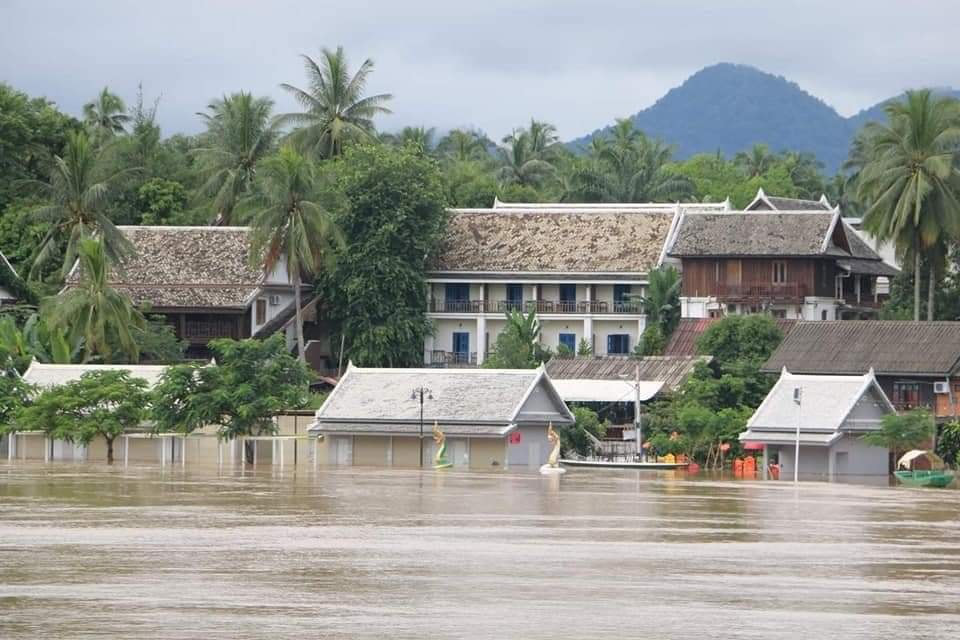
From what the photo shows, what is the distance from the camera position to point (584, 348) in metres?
89.2

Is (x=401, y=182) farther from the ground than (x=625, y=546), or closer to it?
farther from the ground

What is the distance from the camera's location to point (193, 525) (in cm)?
4388

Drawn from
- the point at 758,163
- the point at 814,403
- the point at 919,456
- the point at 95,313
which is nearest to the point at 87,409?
the point at 95,313

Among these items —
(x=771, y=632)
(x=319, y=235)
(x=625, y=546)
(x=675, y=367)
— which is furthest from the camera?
(x=319, y=235)

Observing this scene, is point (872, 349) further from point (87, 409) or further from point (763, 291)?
point (87, 409)

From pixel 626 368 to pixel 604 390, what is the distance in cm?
239

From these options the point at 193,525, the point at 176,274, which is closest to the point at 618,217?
the point at 176,274

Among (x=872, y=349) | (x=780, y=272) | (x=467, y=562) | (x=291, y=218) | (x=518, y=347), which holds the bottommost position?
(x=467, y=562)

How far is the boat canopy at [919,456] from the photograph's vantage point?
68.6 meters

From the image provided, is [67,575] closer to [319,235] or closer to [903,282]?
[319,235]

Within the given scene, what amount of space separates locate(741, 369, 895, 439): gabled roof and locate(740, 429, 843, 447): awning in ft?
0.42

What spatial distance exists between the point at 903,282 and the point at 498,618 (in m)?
65.0

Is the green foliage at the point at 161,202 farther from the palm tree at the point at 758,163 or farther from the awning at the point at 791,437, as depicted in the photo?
the palm tree at the point at 758,163

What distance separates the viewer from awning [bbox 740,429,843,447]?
70.5 meters
